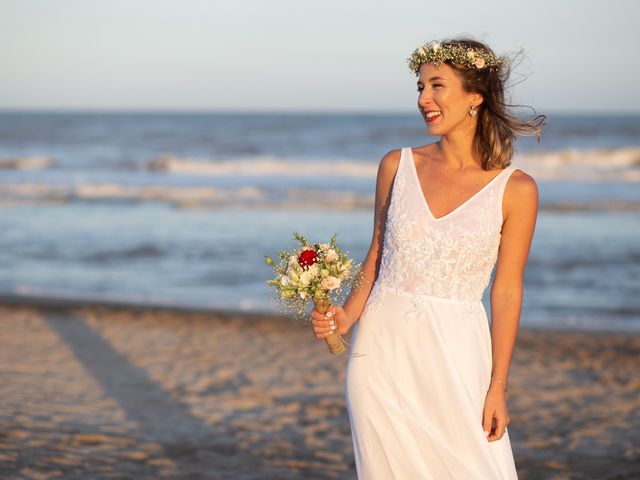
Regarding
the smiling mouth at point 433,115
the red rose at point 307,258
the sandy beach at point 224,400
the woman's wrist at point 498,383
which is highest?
the smiling mouth at point 433,115

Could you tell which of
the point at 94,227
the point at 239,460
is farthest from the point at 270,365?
the point at 94,227

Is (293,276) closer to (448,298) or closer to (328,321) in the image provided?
(328,321)

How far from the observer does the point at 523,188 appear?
3191mm

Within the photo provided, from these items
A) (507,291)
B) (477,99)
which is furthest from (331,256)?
(477,99)

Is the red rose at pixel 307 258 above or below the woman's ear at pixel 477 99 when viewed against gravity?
below

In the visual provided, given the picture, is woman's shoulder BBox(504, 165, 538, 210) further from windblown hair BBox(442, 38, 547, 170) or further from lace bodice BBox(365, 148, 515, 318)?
windblown hair BBox(442, 38, 547, 170)

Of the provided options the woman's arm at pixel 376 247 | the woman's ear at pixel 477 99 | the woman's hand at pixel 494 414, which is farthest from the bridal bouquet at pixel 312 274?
the woman's ear at pixel 477 99

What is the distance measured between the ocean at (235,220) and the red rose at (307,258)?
6.99m

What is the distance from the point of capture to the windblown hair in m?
3.32

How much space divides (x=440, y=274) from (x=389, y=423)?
577 millimetres

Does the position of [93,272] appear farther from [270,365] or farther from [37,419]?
[37,419]

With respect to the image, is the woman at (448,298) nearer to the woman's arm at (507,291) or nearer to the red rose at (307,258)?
the woman's arm at (507,291)

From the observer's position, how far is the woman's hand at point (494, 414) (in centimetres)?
310

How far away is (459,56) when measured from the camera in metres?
3.31
